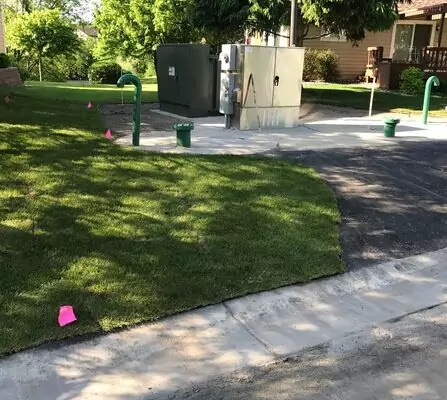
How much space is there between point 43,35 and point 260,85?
925 inches

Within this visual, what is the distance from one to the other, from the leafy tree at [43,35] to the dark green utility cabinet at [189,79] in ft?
64.9

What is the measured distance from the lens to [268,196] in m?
5.87

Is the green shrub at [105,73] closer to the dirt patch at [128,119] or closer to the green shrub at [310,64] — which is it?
the green shrub at [310,64]

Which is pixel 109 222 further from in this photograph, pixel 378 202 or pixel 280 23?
pixel 280 23

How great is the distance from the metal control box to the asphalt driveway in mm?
2343

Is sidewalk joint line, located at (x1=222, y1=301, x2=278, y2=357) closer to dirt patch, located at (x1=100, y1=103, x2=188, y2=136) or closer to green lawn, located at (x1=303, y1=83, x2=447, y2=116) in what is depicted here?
dirt patch, located at (x1=100, y1=103, x2=188, y2=136)

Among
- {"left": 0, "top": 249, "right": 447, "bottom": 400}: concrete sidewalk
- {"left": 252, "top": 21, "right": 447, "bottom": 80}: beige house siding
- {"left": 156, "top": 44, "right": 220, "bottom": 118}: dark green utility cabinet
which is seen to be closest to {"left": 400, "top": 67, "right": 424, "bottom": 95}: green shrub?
{"left": 252, "top": 21, "right": 447, "bottom": 80}: beige house siding

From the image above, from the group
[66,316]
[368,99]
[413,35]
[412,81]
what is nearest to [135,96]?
[66,316]

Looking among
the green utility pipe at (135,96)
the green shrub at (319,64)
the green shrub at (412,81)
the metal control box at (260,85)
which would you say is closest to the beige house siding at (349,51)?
the green shrub at (319,64)

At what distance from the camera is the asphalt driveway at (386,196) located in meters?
5.17

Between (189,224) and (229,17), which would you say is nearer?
(189,224)

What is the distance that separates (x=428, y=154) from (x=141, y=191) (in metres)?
4.94

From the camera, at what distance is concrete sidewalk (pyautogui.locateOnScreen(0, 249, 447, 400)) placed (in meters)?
3.08

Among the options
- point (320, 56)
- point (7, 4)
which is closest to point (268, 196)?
point (320, 56)
